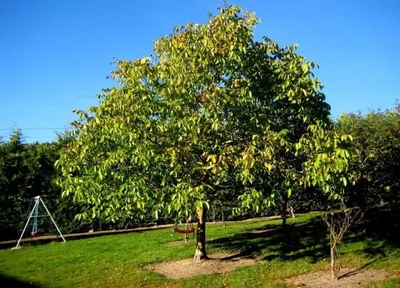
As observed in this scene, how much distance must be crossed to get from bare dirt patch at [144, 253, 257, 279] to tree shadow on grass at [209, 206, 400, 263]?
0.79 metres

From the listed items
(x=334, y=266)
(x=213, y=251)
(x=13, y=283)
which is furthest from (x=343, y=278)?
(x=13, y=283)

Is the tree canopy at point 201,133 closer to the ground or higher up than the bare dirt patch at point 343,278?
higher up

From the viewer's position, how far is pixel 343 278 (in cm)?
973

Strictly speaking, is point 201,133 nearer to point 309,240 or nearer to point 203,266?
point 203,266

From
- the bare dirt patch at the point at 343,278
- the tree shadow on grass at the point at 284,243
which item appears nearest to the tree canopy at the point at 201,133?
the bare dirt patch at the point at 343,278

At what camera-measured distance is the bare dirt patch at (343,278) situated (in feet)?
30.5

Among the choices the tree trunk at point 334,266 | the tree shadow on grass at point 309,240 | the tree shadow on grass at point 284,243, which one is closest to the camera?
the tree trunk at point 334,266

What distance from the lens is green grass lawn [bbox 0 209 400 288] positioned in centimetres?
1074

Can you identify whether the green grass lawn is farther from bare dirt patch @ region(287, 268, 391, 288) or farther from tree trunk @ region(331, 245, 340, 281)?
tree trunk @ region(331, 245, 340, 281)

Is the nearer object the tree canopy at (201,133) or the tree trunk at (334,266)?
the tree canopy at (201,133)

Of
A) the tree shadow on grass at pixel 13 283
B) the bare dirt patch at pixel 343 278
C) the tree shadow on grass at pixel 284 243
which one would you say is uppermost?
the tree shadow on grass at pixel 284 243

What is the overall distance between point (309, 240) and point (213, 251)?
3708 mm

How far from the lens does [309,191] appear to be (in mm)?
14414

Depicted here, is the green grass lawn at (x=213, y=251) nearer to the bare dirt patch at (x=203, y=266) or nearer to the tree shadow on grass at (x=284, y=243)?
the tree shadow on grass at (x=284, y=243)
